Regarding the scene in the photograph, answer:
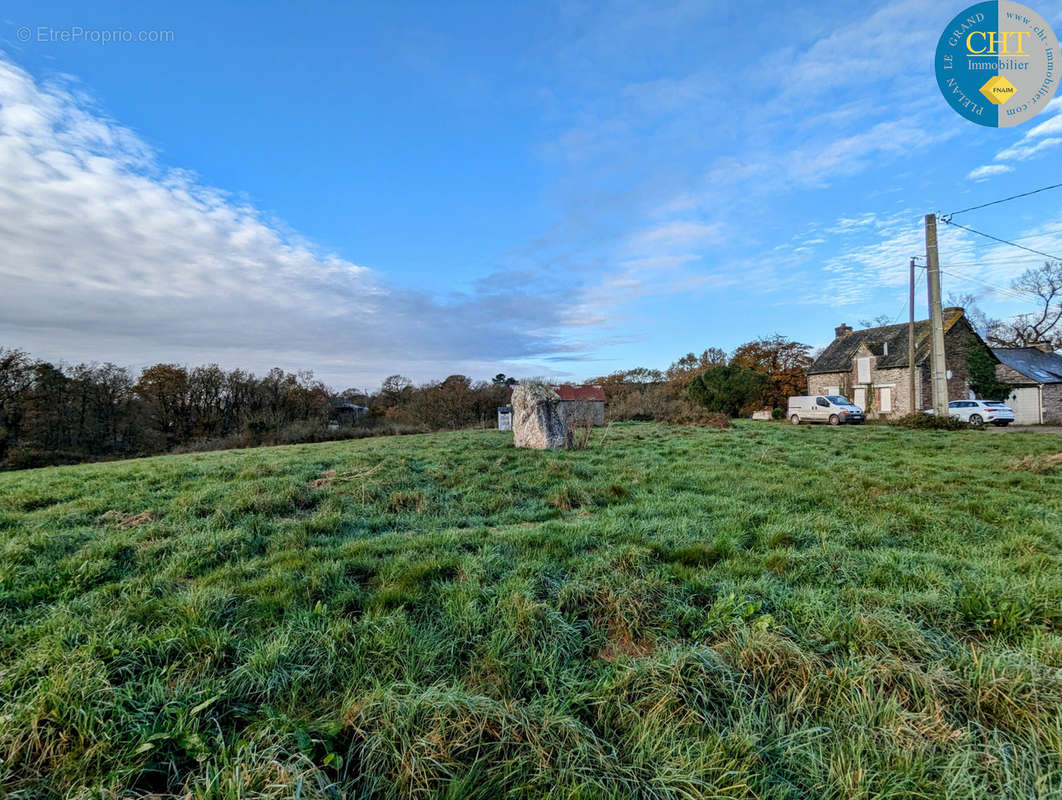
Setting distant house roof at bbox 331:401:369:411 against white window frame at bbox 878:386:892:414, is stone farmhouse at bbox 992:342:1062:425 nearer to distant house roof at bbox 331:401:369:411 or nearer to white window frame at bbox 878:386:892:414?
white window frame at bbox 878:386:892:414

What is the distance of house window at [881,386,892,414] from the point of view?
25.2 metres

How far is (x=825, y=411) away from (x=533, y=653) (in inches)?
941

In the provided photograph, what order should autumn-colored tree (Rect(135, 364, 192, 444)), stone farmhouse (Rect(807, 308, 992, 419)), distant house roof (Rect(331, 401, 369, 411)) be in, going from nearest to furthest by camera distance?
autumn-colored tree (Rect(135, 364, 192, 444)) → stone farmhouse (Rect(807, 308, 992, 419)) → distant house roof (Rect(331, 401, 369, 411))

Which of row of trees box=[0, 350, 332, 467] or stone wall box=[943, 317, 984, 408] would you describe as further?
stone wall box=[943, 317, 984, 408]

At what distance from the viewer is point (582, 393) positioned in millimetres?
26469

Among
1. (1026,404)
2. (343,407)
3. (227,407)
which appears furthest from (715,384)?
(227,407)

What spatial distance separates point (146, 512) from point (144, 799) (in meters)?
4.91

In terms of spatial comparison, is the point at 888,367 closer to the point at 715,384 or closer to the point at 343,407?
the point at 715,384

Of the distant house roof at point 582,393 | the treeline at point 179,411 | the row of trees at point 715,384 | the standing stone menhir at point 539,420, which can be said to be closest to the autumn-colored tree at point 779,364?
the row of trees at point 715,384

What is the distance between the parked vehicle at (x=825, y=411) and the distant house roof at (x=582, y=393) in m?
10.2

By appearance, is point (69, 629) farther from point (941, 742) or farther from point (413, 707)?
point (941, 742)

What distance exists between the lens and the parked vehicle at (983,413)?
1956 cm

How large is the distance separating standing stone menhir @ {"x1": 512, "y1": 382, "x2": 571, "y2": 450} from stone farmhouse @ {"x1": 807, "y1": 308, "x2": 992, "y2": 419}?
2103 centimetres

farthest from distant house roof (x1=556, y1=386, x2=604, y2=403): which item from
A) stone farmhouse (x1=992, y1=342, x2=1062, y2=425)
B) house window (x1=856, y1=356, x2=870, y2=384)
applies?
stone farmhouse (x1=992, y1=342, x2=1062, y2=425)
